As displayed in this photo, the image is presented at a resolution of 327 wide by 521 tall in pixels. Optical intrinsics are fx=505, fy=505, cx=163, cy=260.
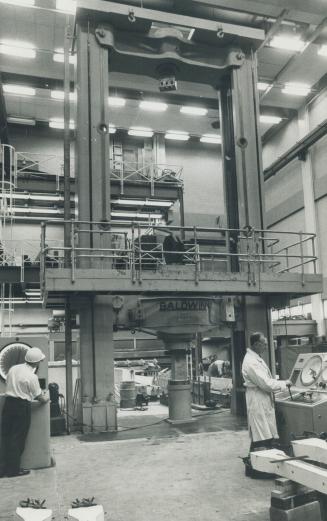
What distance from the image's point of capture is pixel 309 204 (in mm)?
21641

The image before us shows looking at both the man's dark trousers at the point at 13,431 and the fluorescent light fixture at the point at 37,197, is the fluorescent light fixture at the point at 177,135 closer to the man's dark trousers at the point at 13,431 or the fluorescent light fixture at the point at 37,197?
the fluorescent light fixture at the point at 37,197

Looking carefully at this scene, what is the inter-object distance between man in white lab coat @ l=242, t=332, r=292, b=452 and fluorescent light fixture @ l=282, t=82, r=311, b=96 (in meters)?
17.2

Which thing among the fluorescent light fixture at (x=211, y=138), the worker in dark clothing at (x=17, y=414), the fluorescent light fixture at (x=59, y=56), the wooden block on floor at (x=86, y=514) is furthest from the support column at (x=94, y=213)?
the fluorescent light fixture at (x=211, y=138)

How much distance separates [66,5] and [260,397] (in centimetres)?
1392

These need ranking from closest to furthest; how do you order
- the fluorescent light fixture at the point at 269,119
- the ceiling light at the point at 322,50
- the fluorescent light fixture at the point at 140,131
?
1. the ceiling light at the point at 322,50
2. the fluorescent light fixture at the point at 269,119
3. the fluorescent light fixture at the point at 140,131

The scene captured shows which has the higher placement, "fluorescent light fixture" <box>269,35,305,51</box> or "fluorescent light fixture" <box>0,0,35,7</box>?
"fluorescent light fixture" <box>0,0,35,7</box>

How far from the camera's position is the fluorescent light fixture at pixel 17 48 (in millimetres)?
17547

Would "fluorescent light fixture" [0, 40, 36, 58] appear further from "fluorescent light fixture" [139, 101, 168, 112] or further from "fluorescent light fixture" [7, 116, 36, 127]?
"fluorescent light fixture" [139, 101, 168, 112]

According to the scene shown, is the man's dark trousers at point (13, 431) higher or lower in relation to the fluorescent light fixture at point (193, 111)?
lower

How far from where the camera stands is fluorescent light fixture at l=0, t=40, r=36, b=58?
17547 millimetres

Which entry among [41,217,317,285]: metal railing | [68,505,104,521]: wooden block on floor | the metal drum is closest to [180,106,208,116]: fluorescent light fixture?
[41,217,317,285]: metal railing

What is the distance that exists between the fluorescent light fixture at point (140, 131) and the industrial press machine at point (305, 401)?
1869cm

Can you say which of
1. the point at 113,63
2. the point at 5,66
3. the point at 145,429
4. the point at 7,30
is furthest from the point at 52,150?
the point at 145,429

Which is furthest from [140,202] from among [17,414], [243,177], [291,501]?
[291,501]
